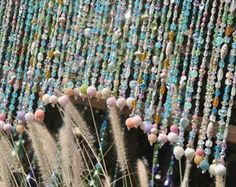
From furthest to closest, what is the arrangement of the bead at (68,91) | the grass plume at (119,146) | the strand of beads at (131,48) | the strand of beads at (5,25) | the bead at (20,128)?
the strand of beads at (5,25) < the bead at (20,128) < the bead at (68,91) < the strand of beads at (131,48) < the grass plume at (119,146)

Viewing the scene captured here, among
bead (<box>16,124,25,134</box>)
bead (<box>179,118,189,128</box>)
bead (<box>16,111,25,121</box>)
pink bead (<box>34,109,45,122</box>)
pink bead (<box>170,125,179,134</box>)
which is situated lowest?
bead (<box>16,124,25,134</box>)

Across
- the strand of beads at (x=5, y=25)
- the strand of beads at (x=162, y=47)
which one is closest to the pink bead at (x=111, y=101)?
the strand of beads at (x=162, y=47)

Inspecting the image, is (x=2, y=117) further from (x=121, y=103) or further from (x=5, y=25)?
(x=121, y=103)

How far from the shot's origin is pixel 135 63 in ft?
6.24

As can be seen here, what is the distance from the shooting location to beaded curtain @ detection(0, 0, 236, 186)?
1758mm

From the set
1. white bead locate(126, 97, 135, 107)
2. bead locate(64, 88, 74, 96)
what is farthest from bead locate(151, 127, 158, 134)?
bead locate(64, 88, 74, 96)

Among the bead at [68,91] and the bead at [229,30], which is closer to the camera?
the bead at [229,30]

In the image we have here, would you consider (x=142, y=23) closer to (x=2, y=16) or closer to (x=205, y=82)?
(x=205, y=82)

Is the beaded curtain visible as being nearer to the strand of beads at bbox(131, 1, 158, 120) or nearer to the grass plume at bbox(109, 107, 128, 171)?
the strand of beads at bbox(131, 1, 158, 120)

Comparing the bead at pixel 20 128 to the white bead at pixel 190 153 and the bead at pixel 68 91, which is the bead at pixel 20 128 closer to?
the bead at pixel 68 91

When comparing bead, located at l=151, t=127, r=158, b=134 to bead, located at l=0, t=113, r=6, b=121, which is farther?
bead, located at l=0, t=113, r=6, b=121

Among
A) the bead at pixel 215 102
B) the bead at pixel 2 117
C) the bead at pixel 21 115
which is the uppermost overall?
the bead at pixel 215 102

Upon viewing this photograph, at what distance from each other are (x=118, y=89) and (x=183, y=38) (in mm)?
258

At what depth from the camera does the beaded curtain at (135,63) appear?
176cm
